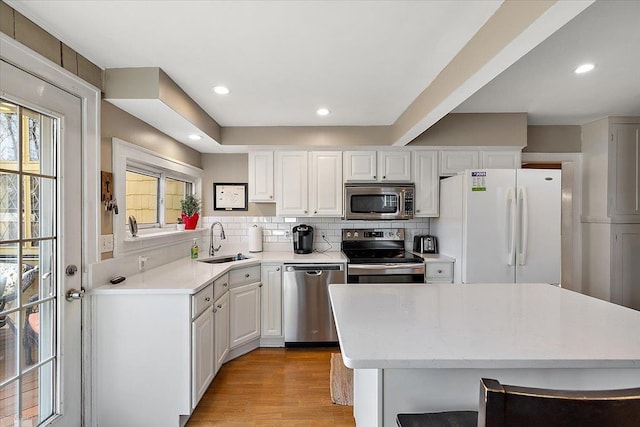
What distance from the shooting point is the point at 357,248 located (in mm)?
3779

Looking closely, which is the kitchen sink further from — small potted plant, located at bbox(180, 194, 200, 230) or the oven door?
the oven door

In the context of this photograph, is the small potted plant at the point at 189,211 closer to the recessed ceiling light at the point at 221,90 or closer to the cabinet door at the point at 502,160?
the recessed ceiling light at the point at 221,90

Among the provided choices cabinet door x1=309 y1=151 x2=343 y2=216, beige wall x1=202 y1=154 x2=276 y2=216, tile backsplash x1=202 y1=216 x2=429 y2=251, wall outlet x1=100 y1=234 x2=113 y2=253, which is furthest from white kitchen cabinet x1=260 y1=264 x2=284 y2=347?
wall outlet x1=100 y1=234 x2=113 y2=253

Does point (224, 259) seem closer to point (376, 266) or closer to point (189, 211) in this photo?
point (189, 211)

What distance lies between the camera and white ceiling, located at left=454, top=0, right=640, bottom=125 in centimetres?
169

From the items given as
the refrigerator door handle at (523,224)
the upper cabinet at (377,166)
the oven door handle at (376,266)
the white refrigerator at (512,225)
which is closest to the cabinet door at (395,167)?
the upper cabinet at (377,166)

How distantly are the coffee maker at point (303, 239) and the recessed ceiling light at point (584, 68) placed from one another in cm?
265

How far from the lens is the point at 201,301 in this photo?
211cm

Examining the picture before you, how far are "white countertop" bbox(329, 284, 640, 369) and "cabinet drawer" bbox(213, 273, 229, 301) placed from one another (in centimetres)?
111

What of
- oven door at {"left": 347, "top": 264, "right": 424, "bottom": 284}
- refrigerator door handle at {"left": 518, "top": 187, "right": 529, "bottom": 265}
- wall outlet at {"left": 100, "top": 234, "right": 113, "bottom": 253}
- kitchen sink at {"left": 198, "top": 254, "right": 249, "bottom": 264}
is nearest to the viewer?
wall outlet at {"left": 100, "top": 234, "right": 113, "bottom": 253}

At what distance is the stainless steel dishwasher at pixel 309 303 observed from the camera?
3.13 meters

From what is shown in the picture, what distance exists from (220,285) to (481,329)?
198 centimetres

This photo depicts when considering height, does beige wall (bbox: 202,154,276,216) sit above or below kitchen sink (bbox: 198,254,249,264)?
above

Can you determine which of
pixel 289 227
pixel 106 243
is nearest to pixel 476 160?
pixel 289 227
